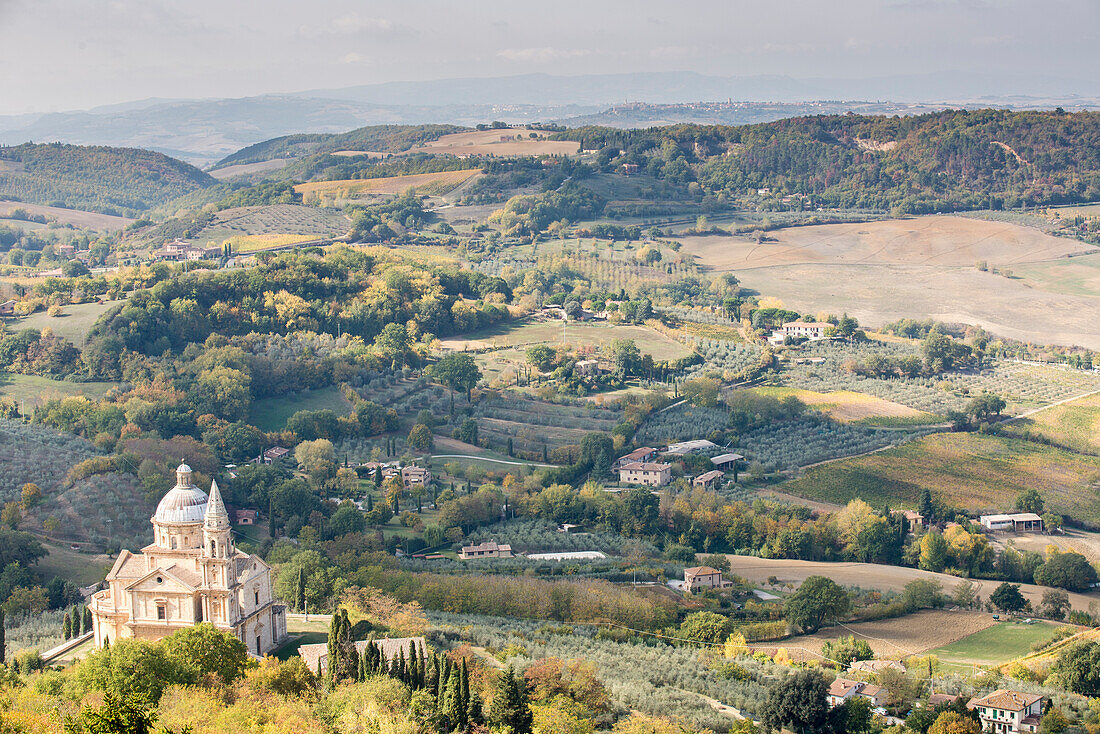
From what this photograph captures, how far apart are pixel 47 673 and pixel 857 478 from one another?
3215 cm

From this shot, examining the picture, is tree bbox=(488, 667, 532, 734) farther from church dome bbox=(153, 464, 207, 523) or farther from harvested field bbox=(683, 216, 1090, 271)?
harvested field bbox=(683, 216, 1090, 271)

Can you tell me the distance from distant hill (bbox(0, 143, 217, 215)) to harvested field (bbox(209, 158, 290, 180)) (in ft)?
9.96

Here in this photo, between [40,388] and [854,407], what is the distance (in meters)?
33.8

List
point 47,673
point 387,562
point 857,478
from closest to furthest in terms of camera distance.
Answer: point 47,673 → point 387,562 → point 857,478

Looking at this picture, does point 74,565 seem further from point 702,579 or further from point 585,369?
point 585,369

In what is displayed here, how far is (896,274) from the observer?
90.9 meters

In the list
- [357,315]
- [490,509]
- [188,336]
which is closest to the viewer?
[490,509]

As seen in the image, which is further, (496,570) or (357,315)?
(357,315)

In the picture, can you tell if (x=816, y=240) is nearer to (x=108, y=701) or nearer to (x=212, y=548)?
(x=212, y=548)

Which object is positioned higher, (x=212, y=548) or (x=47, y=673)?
(x=212, y=548)

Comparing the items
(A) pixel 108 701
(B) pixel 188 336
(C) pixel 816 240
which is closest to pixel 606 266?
(C) pixel 816 240

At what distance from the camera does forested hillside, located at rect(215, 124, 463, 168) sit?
455 ft

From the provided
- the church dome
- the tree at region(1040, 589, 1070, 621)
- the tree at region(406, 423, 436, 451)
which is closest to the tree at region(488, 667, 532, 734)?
the church dome

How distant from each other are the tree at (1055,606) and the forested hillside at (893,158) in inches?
2838
